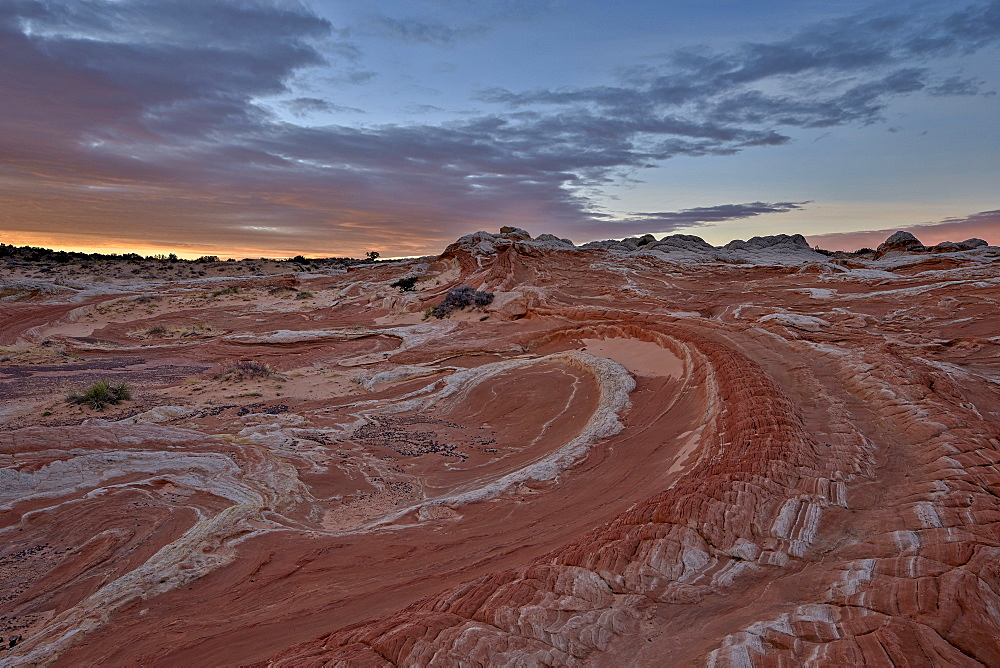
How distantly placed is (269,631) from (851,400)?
769cm

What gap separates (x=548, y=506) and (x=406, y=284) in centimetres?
2935

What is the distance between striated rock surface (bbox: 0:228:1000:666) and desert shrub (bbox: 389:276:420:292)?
19.2m

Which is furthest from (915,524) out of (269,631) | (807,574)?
(269,631)

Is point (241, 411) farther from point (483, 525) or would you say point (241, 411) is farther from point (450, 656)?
point (450, 656)

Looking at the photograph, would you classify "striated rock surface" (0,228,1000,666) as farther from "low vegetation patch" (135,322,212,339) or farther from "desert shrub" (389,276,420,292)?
"desert shrub" (389,276,420,292)

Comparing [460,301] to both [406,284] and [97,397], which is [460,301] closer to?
[406,284]

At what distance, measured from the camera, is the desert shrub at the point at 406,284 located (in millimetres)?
33506

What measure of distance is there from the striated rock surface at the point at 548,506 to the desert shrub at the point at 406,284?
19.2m

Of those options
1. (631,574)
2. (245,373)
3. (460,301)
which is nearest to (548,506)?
(631,574)

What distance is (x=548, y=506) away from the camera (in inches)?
236

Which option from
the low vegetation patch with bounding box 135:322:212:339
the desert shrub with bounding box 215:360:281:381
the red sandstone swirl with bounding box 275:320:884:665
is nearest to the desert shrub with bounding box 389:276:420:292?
the low vegetation patch with bounding box 135:322:212:339

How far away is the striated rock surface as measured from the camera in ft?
9.89

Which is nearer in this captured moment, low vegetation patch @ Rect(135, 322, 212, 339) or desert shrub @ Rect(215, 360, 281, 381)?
desert shrub @ Rect(215, 360, 281, 381)

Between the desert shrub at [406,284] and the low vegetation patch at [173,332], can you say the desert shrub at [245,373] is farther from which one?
the desert shrub at [406,284]
